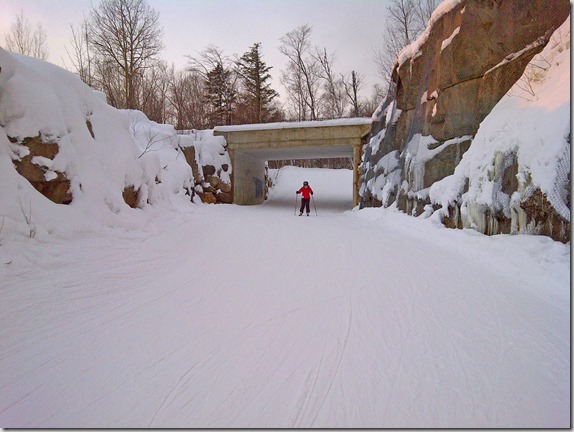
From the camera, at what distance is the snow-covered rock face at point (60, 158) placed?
4.14m

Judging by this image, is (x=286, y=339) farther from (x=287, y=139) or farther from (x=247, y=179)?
(x=247, y=179)

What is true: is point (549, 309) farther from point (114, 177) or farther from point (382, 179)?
point (382, 179)

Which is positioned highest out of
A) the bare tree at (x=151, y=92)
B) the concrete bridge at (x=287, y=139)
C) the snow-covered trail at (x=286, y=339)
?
the bare tree at (x=151, y=92)

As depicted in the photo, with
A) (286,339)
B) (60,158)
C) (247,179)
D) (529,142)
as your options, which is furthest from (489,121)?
(247,179)

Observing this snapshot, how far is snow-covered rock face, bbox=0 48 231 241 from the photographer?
4.14 m

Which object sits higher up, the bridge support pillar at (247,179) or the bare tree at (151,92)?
the bare tree at (151,92)

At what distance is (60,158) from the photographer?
16.5 ft

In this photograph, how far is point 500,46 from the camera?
6094 millimetres

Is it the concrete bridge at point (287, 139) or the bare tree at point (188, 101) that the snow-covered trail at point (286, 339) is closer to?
the concrete bridge at point (287, 139)

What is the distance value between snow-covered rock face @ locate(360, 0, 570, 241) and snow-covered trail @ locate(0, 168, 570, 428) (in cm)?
63

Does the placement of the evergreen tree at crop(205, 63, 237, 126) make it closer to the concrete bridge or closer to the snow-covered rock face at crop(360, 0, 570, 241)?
the concrete bridge

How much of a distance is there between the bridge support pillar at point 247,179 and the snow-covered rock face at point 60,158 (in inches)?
300

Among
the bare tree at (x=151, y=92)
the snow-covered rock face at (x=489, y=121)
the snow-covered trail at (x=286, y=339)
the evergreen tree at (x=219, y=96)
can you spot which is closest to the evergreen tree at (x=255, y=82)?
the evergreen tree at (x=219, y=96)

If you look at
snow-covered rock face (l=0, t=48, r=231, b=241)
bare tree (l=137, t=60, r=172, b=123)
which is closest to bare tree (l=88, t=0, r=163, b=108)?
bare tree (l=137, t=60, r=172, b=123)
